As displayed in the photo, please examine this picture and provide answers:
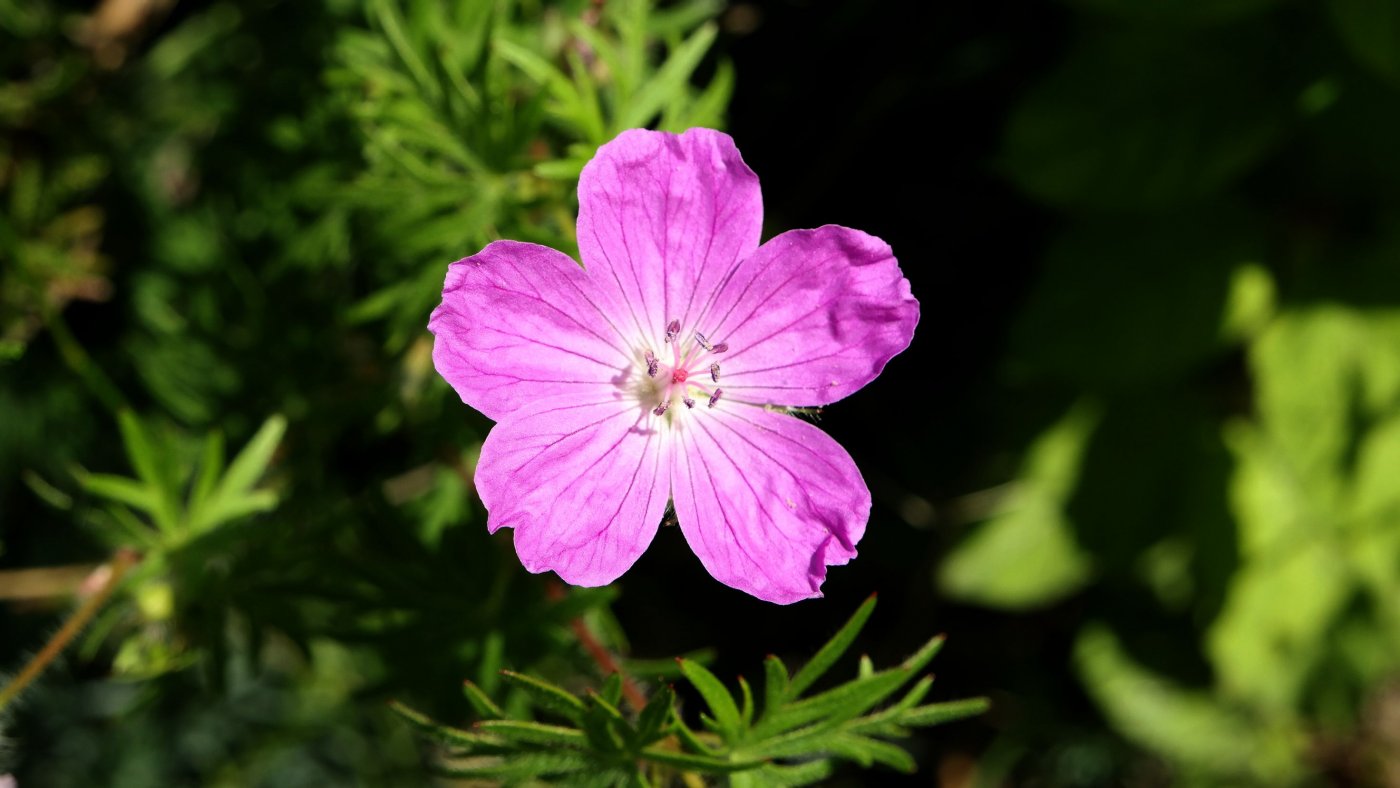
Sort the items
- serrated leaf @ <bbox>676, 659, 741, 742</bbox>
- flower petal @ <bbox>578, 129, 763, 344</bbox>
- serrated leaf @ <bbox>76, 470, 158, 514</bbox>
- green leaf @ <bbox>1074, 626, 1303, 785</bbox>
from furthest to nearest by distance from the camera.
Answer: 1. green leaf @ <bbox>1074, 626, 1303, 785</bbox>
2. serrated leaf @ <bbox>76, 470, 158, 514</bbox>
3. flower petal @ <bbox>578, 129, 763, 344</bbox>
4. serrated leaf @ <bbox>676, 659, 741, 742</bbox>

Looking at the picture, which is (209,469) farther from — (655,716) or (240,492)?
(655,716)

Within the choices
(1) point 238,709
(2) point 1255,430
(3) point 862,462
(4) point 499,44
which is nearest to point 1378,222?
(2) point 1255,430

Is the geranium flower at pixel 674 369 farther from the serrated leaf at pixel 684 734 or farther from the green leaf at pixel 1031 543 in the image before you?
the green leaf at pixel 1031 543

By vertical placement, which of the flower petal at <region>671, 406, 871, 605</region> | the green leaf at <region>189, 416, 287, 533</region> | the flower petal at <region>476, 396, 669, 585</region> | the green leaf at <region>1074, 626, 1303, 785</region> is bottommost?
the green leaf at <region>1074, 626, 1303, 785</region>

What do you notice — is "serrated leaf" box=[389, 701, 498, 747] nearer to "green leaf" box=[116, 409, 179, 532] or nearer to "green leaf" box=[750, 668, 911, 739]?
"green leaf" box=[750, 668, 911, 739]

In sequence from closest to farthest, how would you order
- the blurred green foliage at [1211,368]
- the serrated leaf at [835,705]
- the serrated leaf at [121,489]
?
1. the serrated leaf at [835,705]
2. the serrated leaf at [121,489]
3. the blurred green foliage at [1211,368]

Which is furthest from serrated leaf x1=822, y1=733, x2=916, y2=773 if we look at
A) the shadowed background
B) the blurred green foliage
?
the blurred green foliage

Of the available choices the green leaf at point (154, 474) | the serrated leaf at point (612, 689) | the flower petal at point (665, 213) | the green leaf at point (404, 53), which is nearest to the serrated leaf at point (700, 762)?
the serrated leaf at point (612, 689)

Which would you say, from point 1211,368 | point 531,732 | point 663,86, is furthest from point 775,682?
point 1211,368
